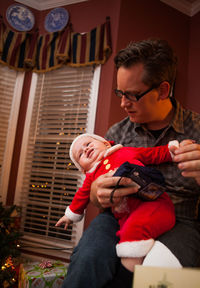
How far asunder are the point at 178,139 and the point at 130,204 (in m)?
0.56

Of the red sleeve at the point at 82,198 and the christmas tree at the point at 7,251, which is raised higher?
the red sleeve at the point at 82,198

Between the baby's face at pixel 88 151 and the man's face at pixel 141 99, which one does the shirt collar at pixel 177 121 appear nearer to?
the man's face at pixel 141 99

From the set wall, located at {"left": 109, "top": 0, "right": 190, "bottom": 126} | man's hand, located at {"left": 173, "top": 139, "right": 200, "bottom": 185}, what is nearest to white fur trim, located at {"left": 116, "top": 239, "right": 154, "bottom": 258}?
man's hand, located at {"left": 173, "top": 139, "right": 200, "bottom": 185}

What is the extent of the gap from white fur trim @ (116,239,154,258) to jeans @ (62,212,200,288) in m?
0.08

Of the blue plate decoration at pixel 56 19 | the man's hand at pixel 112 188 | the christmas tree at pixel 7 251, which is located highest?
the blue plate decoration at pixel 56 19

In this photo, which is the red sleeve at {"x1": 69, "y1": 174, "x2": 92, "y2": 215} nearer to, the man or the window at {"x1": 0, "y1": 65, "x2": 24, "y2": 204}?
the man

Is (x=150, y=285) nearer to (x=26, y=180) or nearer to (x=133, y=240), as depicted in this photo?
(x=133, y=240)

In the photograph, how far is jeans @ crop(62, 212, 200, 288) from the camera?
103 centimetres

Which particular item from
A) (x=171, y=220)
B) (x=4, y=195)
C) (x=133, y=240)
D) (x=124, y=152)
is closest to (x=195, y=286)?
(x=133, y=240)

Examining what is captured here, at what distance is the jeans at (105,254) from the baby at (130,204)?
69 millimetres

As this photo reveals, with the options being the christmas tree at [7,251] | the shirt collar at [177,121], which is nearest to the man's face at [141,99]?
the shirt collar at [177,121]

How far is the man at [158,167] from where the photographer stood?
3.42ft

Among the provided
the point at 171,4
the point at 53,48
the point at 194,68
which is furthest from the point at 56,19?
the point at 194,68

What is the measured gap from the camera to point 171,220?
1144mm
